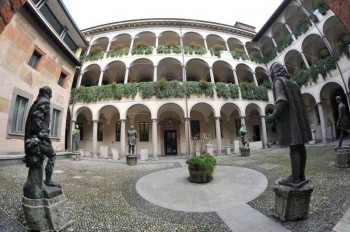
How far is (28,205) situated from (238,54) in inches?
863

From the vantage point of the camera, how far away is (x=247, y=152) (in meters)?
13.7

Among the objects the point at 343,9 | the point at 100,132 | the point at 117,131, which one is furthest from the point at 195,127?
the point at 343,9

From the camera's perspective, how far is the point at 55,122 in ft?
44.4

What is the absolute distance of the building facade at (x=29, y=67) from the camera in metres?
9.01

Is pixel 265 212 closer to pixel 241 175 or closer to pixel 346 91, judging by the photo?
pixel 241 175

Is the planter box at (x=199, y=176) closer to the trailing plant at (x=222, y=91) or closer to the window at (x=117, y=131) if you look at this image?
the trailing plant at (x=222, y=91)

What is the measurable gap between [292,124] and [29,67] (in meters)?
12.8

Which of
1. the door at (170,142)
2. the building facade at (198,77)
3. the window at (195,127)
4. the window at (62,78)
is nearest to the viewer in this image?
the window at (62,78)

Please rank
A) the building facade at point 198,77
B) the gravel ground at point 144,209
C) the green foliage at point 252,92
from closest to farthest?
the gravel ground at point 144,209 → the building facade at point 198,77 → the green foliage at point 252,92

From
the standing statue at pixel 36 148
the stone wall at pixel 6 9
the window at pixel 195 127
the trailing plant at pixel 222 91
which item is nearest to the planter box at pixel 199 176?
the standing statue at pixel 36 148

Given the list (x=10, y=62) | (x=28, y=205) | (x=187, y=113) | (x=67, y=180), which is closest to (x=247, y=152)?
(x=187, y=113)

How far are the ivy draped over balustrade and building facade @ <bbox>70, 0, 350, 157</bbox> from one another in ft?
0.30

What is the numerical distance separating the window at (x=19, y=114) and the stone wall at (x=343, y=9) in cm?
1229

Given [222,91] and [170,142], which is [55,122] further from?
[222,91]
